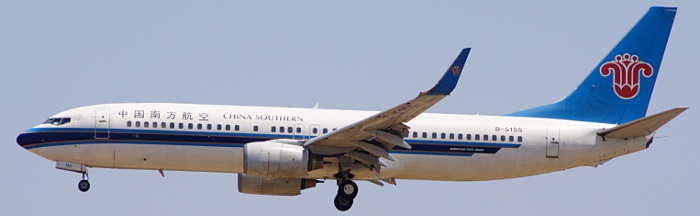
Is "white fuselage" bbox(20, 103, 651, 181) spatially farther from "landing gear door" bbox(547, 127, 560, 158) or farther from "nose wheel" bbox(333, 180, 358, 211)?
"nose wheel" bbox(333, 180, 358, 211)

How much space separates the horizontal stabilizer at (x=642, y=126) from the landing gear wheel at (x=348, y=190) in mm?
8446

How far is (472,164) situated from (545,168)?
8.51 ft

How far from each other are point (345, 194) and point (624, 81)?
36.8ft

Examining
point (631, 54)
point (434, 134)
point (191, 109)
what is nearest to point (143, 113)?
point (191, 109)

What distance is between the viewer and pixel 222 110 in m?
37.1

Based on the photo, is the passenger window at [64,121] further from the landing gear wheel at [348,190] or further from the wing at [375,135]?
the landing gear wheel at [348,190]

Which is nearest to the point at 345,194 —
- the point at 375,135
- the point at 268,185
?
the point at 375,135

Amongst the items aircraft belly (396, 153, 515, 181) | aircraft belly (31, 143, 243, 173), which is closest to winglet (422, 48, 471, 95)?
aircraft belly (396, 153, 515, 181)

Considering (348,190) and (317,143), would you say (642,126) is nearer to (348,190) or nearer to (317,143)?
(348,190)

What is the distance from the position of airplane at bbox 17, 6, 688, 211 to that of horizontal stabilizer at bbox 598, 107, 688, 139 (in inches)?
1.6

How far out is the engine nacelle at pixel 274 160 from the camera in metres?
34.7

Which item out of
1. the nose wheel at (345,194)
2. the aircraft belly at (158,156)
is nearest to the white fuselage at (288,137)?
the aircraft belly at (158,156)

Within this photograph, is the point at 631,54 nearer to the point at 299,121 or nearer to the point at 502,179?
the point at 502,179

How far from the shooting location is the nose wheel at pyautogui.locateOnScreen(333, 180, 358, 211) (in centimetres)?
3653
